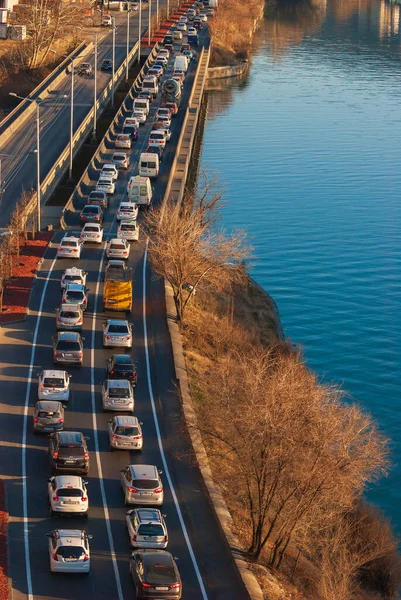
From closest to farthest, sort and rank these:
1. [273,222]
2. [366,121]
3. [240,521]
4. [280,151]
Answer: [240,521] < [273,222] < [280,151] < [366,121]

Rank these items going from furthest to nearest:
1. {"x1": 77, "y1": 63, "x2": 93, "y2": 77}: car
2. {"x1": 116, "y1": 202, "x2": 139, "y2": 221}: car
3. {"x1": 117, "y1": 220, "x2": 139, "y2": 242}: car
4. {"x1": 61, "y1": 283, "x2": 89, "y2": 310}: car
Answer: {"x1": 77, "y1": 63, "x2": 93, "y2": 77}: car
{"x1": 116, "y1": 202, "x2": 139, "y2": 221}: car
{"x1": 117, "y1": 220, "x2": 139, "y2": 242}: car
{"x1": 61, "y1": 283, "x2": 89, "y2": 310}: car

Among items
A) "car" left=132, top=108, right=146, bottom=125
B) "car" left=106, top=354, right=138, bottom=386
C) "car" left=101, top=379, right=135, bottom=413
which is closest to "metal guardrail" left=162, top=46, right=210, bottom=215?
"car" left=132, top=108, right=146, bottom=125

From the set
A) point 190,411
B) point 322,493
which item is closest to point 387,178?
point 190,411

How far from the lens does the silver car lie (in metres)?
57.5

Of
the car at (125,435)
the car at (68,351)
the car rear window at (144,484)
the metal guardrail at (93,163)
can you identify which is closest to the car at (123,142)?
the metal guardrail at (93,163)

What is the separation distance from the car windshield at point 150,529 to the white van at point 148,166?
54.6 m

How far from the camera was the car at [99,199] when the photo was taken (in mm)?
80625

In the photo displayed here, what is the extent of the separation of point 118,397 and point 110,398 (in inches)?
13.8

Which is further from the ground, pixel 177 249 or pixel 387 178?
pixel 177 249

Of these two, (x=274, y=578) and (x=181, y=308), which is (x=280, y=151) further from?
(x=274, y=578)

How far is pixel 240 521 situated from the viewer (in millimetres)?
44906

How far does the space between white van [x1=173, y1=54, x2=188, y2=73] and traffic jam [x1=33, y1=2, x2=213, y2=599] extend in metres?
45.9

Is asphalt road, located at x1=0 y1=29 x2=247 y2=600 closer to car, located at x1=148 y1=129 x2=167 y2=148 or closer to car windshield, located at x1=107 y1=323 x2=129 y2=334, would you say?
car windshield, located at x1=107 y1=323 x2=129 y2=334

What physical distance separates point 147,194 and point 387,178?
3918 cm
